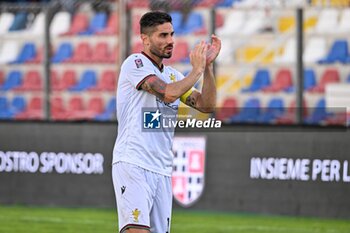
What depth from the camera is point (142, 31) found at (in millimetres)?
7266

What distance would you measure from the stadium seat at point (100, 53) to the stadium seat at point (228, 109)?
2.05 m

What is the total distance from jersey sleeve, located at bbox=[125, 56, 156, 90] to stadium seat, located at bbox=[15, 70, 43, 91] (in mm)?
7731

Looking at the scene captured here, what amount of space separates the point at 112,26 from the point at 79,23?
30.9 inches

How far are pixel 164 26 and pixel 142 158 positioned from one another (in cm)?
99

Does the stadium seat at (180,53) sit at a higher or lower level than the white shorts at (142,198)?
higher

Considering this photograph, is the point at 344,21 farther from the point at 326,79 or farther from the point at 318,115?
the point at 318,115

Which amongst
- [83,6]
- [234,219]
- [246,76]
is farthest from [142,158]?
[83,6]

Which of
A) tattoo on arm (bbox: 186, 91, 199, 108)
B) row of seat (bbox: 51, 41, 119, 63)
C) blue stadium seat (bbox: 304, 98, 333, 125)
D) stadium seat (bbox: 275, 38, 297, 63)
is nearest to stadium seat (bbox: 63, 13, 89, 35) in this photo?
row of seat (bbox: 51, 41, 119, 63)

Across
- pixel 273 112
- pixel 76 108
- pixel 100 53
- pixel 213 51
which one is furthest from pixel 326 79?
pixel 213 51

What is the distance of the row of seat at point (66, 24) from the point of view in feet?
51.0

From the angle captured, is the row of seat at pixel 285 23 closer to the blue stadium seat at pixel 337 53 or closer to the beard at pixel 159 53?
the blue stadium seat at pixel 337 53

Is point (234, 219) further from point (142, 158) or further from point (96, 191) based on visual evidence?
point (142, 158)

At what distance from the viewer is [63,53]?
1502 cm

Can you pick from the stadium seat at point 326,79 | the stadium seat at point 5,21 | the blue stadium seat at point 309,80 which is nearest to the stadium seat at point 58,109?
the stadium seat at point 5,21
